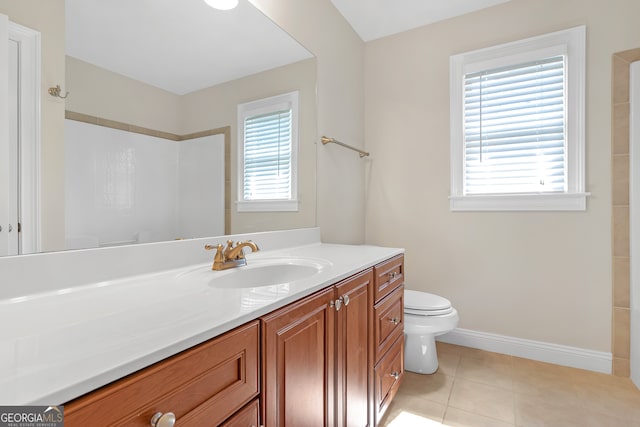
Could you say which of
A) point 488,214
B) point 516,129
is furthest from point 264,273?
point 516,129

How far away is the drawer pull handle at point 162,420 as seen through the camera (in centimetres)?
49

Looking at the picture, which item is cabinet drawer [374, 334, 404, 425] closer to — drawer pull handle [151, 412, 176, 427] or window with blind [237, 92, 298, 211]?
window with blind [237, 92, 298, 211]

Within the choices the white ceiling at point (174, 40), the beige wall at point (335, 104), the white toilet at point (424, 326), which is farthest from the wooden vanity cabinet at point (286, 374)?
the white ceiling at point (174, 40)

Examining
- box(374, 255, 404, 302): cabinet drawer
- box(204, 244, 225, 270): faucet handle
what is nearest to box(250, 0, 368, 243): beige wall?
box(374, 255, 404, 302): cabinet drawer

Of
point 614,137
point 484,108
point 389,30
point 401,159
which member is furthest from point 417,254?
point 389,30

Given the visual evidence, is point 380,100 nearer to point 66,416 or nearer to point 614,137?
point 614,137

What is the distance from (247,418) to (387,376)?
39.3 inches

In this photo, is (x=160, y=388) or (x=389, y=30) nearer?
(x=160, y=388)

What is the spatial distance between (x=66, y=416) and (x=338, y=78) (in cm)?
226

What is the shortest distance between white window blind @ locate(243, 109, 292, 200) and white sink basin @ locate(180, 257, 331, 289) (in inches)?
15.1

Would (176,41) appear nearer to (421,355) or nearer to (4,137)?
(4,137)

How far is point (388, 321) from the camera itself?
1.50 m

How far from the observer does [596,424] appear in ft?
4.87

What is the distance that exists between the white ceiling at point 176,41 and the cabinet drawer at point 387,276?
Answer: 1.10 meters
